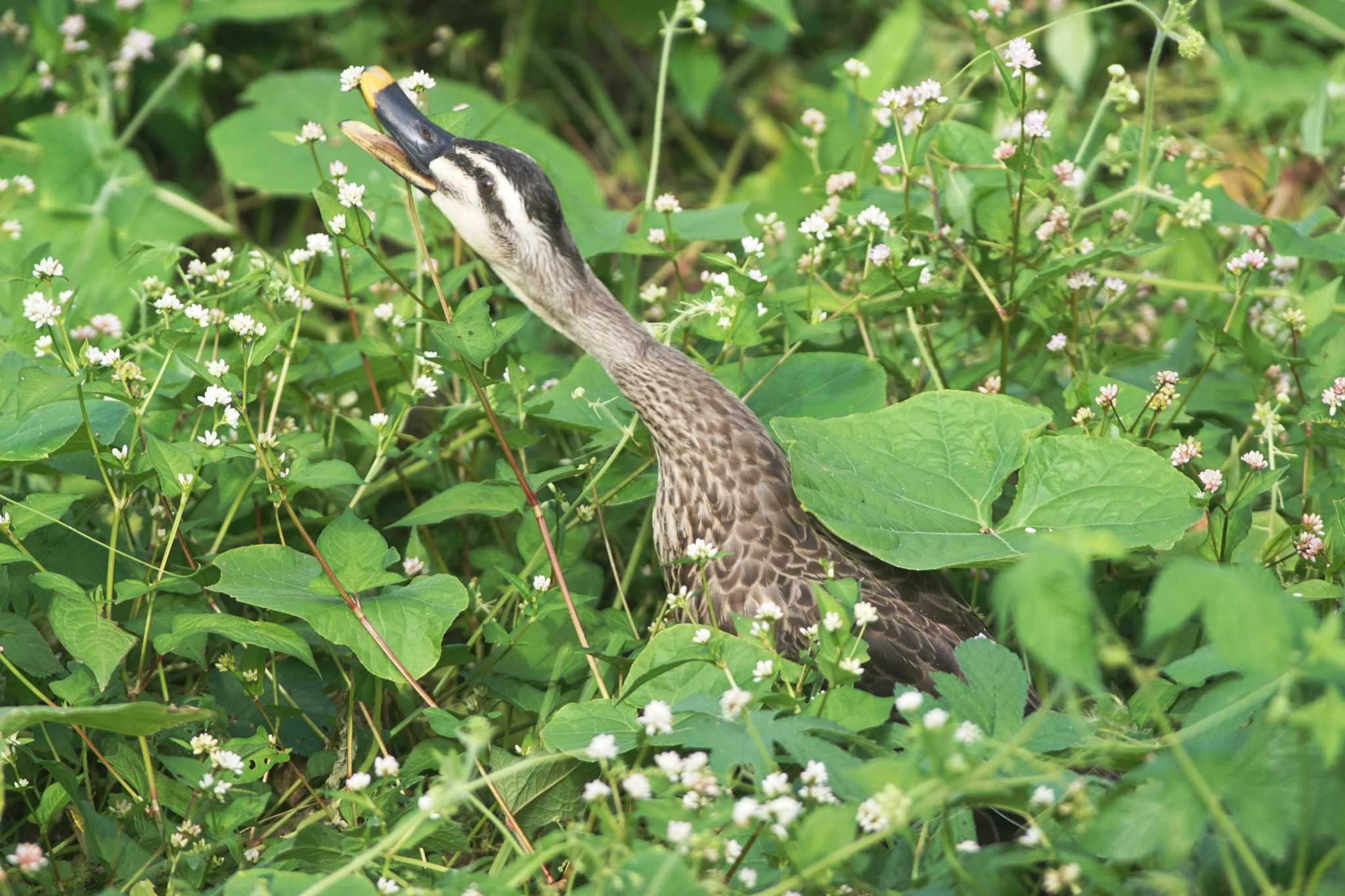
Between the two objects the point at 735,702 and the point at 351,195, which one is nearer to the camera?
the point at 735,702

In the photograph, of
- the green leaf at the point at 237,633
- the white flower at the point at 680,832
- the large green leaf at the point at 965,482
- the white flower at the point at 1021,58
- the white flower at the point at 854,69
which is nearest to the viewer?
the white flower at the point at 680,832

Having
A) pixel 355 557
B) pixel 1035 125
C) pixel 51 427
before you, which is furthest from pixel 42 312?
pixel 1035 125

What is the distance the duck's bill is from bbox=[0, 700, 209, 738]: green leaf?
2.95 feet

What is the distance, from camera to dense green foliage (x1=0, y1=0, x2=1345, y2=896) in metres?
1.41

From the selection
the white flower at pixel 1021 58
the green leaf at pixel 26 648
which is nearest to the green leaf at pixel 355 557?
the green leaf at pixel 26 648

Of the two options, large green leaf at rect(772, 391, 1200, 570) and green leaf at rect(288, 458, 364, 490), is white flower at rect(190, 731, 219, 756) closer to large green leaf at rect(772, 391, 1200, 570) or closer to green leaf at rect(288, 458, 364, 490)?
green leaf at rect(288, 458, 364, 490)

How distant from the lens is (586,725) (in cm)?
177

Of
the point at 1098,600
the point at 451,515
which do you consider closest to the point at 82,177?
the point at 451,515

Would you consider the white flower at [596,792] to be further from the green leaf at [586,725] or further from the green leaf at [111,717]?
the green leaf at [111,717]

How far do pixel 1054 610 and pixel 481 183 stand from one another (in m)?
1.29

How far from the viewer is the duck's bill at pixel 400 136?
2.20m

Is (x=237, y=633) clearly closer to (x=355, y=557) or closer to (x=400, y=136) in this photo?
(x=355, y=557)

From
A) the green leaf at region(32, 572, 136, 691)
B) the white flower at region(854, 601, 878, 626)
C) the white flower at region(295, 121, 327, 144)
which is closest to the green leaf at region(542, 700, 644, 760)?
the white flower at region(854, 601, 878, 626)

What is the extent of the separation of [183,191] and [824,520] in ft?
8.66
